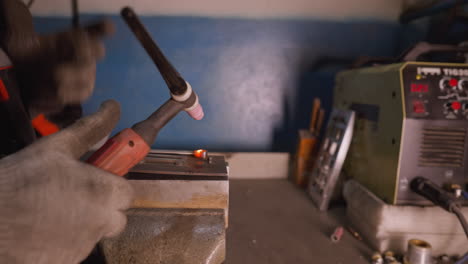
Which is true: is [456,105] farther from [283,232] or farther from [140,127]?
[140,127]

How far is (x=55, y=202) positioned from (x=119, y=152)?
0.13m

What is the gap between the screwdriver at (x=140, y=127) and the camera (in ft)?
1.58

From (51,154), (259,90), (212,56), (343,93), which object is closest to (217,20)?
(212,56)

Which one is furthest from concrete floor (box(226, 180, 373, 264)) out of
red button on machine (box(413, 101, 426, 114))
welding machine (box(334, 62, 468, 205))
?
red button on machine (box(413, 101, 426, 114))

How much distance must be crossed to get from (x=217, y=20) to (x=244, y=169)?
996 mm

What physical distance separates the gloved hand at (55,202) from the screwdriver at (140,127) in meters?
0.05

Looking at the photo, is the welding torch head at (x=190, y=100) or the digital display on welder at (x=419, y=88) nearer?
the welding torch head at (x=190, y=100)

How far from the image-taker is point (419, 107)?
958 mm

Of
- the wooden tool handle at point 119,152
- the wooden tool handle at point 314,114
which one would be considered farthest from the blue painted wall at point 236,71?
the wooden tool handle at point 119,152

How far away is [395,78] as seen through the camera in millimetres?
1005

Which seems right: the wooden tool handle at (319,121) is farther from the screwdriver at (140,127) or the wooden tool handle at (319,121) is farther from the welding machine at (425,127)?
the screwdriver at (140,127)

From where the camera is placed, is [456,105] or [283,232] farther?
[283,232]

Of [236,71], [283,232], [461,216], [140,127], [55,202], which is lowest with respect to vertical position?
[283,232]

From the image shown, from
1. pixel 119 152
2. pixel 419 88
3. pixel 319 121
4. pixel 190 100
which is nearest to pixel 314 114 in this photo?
pixel 319 121
